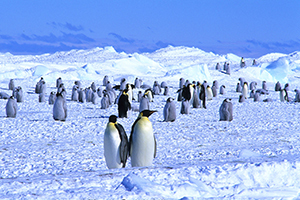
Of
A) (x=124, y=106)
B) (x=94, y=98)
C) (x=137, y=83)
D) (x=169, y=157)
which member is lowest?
(x=169, y=157)

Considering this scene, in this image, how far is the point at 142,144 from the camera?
448 cm

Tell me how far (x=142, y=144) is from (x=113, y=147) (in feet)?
1.23

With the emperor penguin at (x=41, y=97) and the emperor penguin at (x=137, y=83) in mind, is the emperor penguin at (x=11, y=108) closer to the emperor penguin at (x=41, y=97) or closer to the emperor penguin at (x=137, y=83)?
the emperor penguin at (x=41, y=97)

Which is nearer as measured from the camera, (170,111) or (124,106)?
(170,111)

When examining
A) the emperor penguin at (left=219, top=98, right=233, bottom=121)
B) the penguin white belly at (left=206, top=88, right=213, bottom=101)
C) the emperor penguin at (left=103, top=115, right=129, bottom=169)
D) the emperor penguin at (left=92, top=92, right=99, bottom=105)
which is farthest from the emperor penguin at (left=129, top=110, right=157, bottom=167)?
the penguin white belly at (left=206, top=88, right=213, bottom=101)

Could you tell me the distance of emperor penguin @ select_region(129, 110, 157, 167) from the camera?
4457 mm

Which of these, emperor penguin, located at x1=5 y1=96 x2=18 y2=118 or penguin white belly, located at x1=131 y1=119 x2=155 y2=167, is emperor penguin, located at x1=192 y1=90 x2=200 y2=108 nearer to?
emperor penguin, located at x1=5 y1=96 x2=18 y2=118

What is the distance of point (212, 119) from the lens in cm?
1046

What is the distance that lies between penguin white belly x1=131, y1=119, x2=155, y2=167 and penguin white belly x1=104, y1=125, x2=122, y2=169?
0.19m

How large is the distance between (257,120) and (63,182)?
25.2ft

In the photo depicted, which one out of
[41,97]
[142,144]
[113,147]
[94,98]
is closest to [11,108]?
[41,97]

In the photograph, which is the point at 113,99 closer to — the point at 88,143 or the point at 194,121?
the point at 194,121

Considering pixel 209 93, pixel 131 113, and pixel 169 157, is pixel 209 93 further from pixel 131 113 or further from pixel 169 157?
pixel 169 157

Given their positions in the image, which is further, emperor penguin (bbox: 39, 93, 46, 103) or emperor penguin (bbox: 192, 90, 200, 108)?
emperor penguin (bbox: 39, 93, 46, 103)
